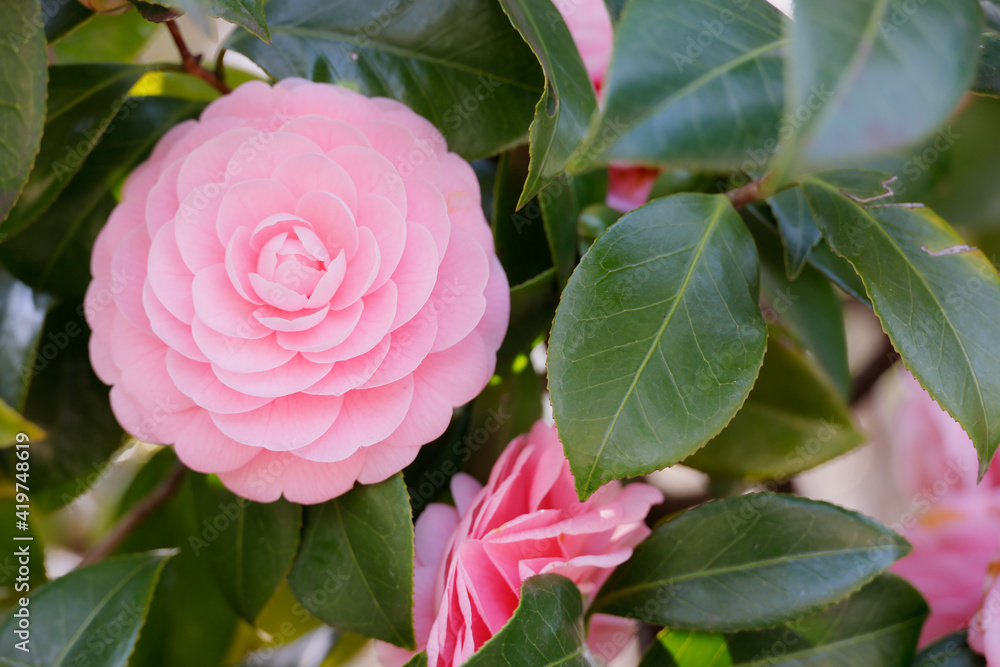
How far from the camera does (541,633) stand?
328mm

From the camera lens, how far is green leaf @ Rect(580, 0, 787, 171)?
249mm

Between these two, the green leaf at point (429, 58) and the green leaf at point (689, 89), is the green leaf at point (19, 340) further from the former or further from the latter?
the green leaf at point (689, 89)

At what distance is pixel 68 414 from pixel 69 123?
238 millimetres

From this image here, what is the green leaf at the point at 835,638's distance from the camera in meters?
0.41

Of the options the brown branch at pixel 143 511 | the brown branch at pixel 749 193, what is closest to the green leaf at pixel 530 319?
the brown branch at pixel 749 193

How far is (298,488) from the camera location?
373 millimetres

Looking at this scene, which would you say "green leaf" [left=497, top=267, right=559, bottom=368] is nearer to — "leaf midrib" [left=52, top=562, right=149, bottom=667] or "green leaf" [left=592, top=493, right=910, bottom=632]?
"green leaf" [left=592, top=493, right=910, bottom=632]

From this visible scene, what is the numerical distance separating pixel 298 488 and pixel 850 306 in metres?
0.91

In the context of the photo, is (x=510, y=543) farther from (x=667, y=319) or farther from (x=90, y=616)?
(x=90, y=616)

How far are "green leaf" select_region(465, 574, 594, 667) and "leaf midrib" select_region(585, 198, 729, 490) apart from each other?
0.21 ft

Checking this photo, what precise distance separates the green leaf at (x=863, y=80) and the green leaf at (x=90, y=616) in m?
0.44

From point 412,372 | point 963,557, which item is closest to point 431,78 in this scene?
point 412,372

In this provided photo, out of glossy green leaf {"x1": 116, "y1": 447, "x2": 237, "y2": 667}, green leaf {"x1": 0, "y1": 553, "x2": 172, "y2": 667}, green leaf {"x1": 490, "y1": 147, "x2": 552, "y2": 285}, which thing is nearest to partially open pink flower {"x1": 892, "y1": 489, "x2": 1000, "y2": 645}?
A: green leaf {"x1": 490, "y1": 147, "x2": 552, "y2": 285}

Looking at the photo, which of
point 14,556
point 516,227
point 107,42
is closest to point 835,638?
point 516,227
